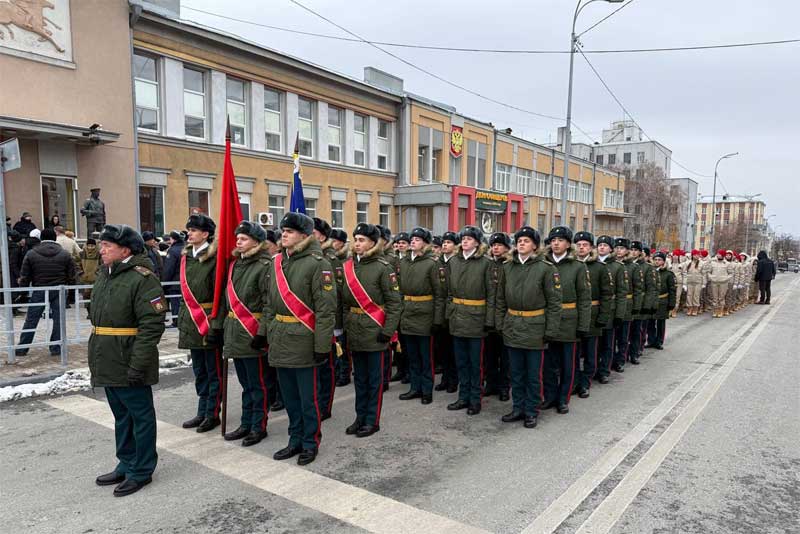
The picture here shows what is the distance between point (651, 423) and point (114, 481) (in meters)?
5.35

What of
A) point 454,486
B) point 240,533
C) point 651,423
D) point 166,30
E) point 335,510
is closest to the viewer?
point 240,533

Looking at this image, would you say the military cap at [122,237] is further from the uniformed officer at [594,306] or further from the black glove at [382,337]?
the uniformed officer at [594,306]

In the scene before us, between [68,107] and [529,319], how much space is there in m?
13.5

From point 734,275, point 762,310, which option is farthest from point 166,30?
point 762,310

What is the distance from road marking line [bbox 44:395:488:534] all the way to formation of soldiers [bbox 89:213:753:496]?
0.23 metres

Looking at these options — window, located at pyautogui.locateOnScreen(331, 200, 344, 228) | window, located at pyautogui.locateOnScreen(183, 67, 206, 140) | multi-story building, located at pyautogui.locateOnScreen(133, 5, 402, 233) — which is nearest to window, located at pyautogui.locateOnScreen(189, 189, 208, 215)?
multi-story building, located at pyautogui.locateOnScreen(133, 5, 402, 233)

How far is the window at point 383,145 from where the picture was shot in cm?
2648

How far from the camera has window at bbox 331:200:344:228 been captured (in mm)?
23688

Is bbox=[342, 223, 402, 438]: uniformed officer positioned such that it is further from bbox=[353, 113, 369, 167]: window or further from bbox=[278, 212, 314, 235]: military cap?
bbox=[353, 113, 369, 167]: window

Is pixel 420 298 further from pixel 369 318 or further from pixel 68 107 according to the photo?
pixel 68 107

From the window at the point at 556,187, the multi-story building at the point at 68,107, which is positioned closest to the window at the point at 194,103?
the multi-story building at the point at 68,107

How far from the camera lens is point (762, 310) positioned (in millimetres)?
18531

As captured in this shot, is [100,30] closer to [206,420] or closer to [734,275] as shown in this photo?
[206,420]

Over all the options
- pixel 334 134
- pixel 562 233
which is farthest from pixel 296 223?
pixel 334 134
